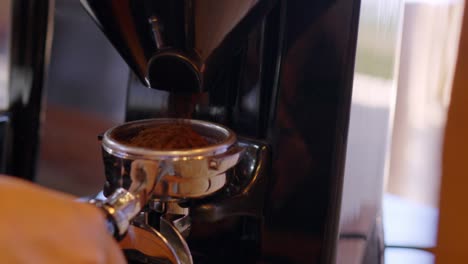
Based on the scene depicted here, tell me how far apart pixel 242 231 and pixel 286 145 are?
83mm

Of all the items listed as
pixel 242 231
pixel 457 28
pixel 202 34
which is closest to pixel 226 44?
pixel 202 34

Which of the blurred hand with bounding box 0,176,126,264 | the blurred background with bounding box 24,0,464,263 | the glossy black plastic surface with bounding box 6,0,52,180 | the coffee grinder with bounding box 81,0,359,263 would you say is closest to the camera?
the blurred hand with bounding box 0,176,126,264

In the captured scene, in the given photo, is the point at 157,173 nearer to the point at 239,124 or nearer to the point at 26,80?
the point at 239,124

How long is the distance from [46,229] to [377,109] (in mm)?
329

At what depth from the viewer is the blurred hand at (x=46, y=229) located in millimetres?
215

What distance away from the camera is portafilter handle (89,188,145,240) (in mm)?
263

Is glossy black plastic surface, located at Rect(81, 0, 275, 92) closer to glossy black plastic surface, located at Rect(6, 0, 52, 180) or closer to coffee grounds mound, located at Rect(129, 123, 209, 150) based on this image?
coffee grounds mound, located at Rect(129, 123, 209, 150)

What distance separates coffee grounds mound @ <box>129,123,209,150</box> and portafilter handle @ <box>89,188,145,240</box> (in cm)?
7

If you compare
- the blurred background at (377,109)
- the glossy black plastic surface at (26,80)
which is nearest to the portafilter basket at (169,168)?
the blurred background at (377,109)

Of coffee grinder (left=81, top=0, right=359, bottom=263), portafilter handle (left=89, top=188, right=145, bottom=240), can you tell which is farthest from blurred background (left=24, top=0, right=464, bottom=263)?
portafilter handle (left=89, top=188, right=145, bottom=240)

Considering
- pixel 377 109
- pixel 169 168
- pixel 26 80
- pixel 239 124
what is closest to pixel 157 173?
pixel 169 168

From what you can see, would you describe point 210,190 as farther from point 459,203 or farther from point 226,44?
point 459,203

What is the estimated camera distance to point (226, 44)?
0.37 meters

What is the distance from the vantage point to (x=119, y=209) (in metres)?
0.27
